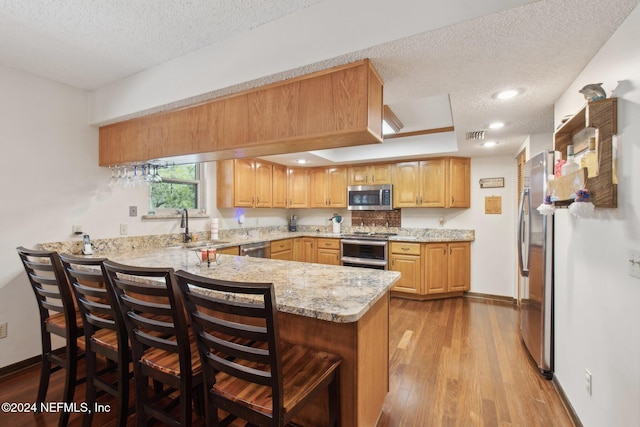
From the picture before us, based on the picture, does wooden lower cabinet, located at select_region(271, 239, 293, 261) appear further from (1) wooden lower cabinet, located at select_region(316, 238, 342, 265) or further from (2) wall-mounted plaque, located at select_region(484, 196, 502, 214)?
(2) wall-mounted plaque, located at select_region(484, 196, 502, 214)

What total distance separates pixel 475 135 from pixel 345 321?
280cm

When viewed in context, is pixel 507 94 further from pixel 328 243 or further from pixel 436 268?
pixel 328 243

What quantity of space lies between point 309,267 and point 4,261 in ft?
8.10

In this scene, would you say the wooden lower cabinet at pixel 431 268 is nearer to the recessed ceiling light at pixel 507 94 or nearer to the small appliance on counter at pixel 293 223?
the small appliance on counter at pixel 293 223

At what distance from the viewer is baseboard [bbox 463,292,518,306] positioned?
4095 millimetres

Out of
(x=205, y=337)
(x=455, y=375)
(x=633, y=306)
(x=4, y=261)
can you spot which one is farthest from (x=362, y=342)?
(x=4, y=261)

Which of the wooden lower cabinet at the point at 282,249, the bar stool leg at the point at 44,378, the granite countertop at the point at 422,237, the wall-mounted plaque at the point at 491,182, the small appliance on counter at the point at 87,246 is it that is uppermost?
the wall-mounted plaque at the point at 491,182

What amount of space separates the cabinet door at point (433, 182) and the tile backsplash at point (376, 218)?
57 centimetres

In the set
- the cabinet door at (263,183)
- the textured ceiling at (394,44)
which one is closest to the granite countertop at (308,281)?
the textured ceiling at (394,44)

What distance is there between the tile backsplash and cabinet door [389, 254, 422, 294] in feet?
2.73

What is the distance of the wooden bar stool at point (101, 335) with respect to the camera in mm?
1473

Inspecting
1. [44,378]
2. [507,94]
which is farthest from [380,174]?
[44,378]

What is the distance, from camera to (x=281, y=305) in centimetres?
128

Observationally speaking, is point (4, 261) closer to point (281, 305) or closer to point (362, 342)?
point (281, 305)
